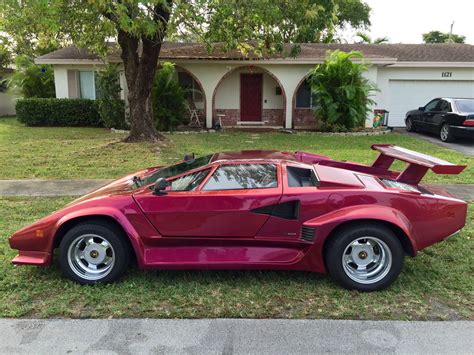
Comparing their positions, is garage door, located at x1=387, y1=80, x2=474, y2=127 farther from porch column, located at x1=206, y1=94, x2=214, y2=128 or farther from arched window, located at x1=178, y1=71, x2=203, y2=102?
arched window, located at x1=178, y1=71, x2=203, y2=102

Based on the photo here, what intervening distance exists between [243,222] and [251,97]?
53.6 ft

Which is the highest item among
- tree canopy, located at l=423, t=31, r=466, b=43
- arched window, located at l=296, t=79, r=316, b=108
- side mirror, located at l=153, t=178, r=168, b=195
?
tree canopy, located at l=423, t=31, r=466, b=43

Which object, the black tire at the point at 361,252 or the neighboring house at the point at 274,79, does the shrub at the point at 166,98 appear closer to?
the neighboring house at the point at 274,79

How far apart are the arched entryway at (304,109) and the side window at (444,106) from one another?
5150 mm

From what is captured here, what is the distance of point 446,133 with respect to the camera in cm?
1470

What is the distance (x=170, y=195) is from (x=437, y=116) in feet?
45.2

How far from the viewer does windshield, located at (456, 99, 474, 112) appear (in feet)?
46.7

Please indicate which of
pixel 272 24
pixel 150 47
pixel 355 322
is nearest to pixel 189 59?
pixel 150 47

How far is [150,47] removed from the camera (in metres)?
12.9

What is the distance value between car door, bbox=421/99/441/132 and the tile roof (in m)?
2.98

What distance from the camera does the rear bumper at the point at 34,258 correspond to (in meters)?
4.17

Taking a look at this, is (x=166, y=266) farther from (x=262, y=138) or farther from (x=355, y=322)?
(x=262, y=138)

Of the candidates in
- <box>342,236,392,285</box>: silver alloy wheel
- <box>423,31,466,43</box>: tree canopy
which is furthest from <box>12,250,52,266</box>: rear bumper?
<box>423,31,466,43</box>: tree canopy

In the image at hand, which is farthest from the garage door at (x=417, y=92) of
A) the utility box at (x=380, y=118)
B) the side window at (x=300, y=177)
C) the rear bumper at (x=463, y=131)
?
the side window at (x=300, y=177)
